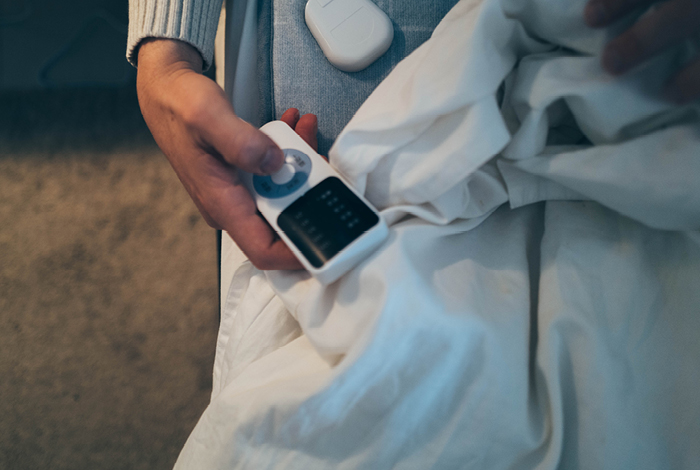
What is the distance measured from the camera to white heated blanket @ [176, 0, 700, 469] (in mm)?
280

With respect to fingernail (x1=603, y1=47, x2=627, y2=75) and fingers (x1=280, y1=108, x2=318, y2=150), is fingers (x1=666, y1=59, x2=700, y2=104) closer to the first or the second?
fingernail (x1=603, y1=47, x2=627, y2=75)

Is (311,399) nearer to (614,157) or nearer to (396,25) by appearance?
(614,157)

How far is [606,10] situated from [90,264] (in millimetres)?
1017

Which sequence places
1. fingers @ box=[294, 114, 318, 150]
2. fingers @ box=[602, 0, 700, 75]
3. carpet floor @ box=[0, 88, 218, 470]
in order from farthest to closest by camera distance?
carpet floor @ box=[0, 88, 218, 470] → fingers @ box=[294, 114, 318, 150] → fingers @ box=[602, 0, 700, 75]

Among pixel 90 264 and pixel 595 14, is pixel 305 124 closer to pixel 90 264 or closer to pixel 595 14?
pixel 595 14

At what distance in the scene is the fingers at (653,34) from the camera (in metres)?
0.24

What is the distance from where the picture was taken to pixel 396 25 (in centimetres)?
44

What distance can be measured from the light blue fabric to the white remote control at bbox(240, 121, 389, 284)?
8 centimetres

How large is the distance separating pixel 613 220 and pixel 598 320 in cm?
10

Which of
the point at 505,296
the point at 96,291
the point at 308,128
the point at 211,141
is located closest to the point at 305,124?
the point at 308,128

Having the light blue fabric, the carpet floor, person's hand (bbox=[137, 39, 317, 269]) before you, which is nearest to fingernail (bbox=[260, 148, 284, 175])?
person's hand (bbox=[137, 39, 317, 269])

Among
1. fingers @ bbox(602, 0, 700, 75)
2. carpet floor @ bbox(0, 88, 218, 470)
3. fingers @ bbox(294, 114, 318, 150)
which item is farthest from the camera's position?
carpet floor @ bbox(0, 88, 218, 470)

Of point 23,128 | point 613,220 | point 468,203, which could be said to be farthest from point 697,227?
point 23,128

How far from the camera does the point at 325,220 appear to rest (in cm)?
32
